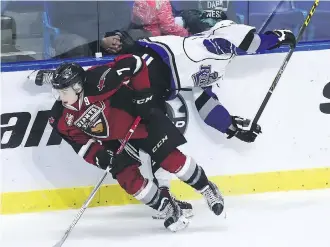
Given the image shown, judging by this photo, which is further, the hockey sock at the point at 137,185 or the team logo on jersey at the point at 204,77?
the team logo on jersey at the point at 204,77

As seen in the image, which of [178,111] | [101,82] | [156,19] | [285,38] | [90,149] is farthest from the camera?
Result: [156,19]

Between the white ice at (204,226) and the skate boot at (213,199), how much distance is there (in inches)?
3.7

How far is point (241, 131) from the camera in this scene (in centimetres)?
315

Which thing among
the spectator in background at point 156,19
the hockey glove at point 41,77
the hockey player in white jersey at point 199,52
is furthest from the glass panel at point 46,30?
the hockey player in white jersey at point 199,52

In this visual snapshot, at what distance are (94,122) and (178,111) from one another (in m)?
0.53

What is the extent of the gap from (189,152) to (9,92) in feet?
2.90

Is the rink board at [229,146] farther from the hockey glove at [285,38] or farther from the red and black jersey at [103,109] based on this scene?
the red and black jersey at [103,109]

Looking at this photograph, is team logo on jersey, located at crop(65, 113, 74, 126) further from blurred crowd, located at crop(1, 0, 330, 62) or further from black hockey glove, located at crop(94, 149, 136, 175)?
blurred crowd, located at crop(1, 0, 330, 62)

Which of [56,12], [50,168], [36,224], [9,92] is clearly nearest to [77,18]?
[56,12]

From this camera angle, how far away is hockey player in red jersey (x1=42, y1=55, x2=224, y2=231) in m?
2.80

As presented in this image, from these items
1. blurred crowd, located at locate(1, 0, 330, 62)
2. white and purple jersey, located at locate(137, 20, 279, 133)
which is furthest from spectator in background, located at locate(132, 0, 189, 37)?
white and purple jersey, located at locate(137, 20, 279, 133)

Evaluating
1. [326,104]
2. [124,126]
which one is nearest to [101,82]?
[124,126]

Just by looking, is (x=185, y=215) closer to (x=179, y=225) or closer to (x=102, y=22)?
(x=179, y=225)

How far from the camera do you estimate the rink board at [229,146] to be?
3207 mm
